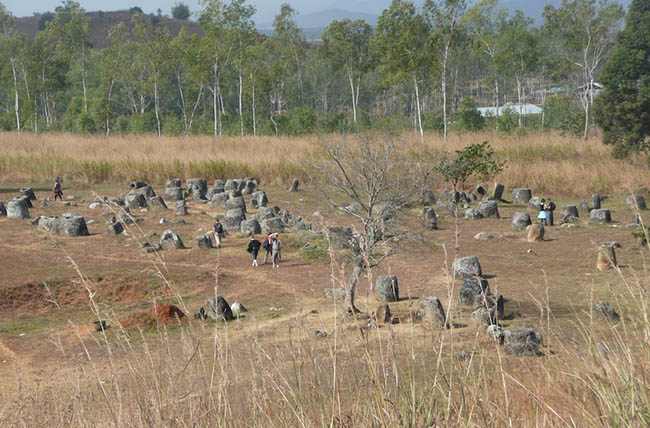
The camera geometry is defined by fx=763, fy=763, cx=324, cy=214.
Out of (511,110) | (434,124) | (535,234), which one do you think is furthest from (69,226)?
(511,110)

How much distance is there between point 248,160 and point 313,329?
19053 mm

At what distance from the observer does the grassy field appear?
3.06m

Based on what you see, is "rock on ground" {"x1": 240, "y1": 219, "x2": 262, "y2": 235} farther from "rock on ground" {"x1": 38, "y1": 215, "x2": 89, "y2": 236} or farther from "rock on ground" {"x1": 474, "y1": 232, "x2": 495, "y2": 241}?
"rock on ground" {"x1": 474, "y1": 232, "x2": 495, "y2": 241}

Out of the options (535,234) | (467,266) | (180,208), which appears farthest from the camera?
(180,208)

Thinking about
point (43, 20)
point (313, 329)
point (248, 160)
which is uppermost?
point (43, 20)

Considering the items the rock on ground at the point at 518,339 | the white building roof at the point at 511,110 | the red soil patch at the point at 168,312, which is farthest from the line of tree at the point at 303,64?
the rock on ground at the point at 518,339

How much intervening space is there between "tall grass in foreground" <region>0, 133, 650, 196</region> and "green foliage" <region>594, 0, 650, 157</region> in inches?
39.0

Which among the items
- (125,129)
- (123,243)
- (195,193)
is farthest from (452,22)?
(125,129)

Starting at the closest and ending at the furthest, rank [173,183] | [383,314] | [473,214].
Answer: [383,314] → [473,214] → [173,183]

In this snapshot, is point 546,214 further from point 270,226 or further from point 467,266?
point 270,226

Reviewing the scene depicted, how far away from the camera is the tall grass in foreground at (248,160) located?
78.5 feet

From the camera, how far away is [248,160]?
2848 centimetres

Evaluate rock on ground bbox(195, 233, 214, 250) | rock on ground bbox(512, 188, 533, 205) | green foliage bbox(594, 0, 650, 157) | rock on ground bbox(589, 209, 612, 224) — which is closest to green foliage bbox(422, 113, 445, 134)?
green foliage bbox(594, 0, 650, 157)

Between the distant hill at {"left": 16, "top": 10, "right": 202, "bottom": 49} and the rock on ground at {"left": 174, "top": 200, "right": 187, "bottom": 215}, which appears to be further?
the distant hill at {"left": 16, "top": 10, "right": 202, "bottom": 49}
